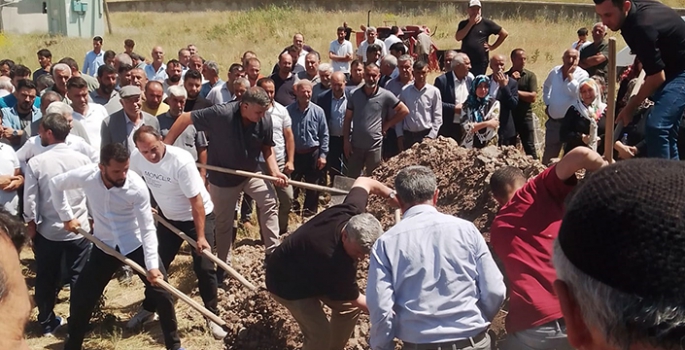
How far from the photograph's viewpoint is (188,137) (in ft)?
25.6

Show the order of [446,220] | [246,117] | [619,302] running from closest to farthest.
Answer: [619,302] → [446,220] → [246,117]

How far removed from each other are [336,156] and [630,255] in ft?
27.1

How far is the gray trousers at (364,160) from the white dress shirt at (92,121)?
294 centimetres

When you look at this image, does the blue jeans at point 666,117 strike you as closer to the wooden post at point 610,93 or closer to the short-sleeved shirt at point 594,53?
the wooden post at point 610,93

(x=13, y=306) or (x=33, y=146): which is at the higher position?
(x=13, y=306)

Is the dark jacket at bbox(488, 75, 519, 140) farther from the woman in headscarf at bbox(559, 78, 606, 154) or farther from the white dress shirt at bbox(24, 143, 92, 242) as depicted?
the white dress shirt at bbox(24, 143, 92, 242)

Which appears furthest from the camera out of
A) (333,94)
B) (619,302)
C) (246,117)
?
(333,94)

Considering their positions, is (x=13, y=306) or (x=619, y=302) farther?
(x=13, y=306)

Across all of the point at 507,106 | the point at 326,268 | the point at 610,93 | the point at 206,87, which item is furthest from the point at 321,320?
the point at 206,87

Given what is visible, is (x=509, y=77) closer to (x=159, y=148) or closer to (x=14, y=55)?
(x=159, y=148)

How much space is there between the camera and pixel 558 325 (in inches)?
160

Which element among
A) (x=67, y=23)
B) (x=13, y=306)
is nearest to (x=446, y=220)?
(x=13, y=306)

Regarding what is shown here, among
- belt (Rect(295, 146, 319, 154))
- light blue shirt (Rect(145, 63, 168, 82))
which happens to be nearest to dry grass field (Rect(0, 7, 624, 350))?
light blue shirt (Rect(145, 63, 168, 82))

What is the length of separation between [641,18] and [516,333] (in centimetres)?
208
